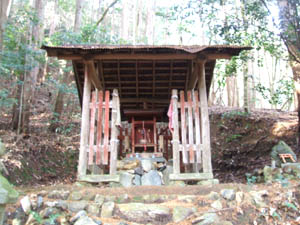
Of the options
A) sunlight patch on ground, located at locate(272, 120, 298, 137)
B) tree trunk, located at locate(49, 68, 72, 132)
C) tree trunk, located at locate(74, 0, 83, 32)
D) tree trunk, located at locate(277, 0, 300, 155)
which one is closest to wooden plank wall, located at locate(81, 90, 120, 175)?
tree trunk, located at locate(49, 68, 72, 132)

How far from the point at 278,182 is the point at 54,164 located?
7.01 meters

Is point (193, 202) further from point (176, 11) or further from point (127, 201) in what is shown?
point (176, 11)

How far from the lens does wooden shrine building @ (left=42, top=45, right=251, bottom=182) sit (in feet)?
20.2

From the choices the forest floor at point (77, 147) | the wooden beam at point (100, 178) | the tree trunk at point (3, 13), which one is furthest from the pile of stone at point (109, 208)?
the tree trunk at point (3, 13)

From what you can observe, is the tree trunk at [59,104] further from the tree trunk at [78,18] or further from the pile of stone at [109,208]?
the pile of stone at [109,208]

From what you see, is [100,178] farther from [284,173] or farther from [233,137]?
[233,137]

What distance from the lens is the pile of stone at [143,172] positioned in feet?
22.1

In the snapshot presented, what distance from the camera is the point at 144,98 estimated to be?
8945mm

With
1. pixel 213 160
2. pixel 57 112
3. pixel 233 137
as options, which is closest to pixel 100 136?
pixel 57 112

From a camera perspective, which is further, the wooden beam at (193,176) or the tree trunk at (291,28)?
the tree trunk at (291,28)

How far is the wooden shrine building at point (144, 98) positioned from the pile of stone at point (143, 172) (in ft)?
1.53

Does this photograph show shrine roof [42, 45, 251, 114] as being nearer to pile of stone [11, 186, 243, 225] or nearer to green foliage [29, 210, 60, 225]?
pile of stone [11, 186, 243, 225]

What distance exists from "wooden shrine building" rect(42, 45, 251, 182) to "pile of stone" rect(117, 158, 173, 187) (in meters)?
0.47

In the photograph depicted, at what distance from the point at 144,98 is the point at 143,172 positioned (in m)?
2.69
